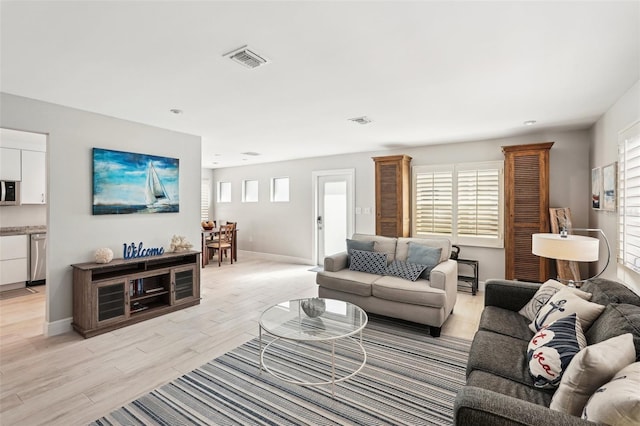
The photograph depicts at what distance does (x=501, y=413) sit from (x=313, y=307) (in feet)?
6.45

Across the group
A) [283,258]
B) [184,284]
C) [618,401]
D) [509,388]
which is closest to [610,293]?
[509,388]

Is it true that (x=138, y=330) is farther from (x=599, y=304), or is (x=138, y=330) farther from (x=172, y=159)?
(x=599, y=304)

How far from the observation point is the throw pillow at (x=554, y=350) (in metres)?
1.58

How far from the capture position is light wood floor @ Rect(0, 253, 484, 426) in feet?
7.23

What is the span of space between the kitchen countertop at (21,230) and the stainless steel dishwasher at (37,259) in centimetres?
9

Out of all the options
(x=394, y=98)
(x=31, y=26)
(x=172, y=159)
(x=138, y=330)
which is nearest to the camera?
(x=31, y=26)

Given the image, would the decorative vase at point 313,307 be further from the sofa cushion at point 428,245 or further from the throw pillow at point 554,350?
the throw pillow at point 554,350

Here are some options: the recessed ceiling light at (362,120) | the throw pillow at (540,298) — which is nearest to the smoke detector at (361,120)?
the recessed ceiling light at (362,120)

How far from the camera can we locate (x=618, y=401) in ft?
3.51

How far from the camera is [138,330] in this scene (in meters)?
3.46

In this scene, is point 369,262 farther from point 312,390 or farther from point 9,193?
point 9,193

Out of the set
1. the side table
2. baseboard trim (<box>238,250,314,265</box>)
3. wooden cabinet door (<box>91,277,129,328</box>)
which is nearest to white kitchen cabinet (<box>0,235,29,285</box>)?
wooden cabinet door (<box>91,277,129,328</box>)

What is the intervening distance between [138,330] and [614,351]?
3.98 meters

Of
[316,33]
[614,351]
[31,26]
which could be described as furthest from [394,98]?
[31,26]
